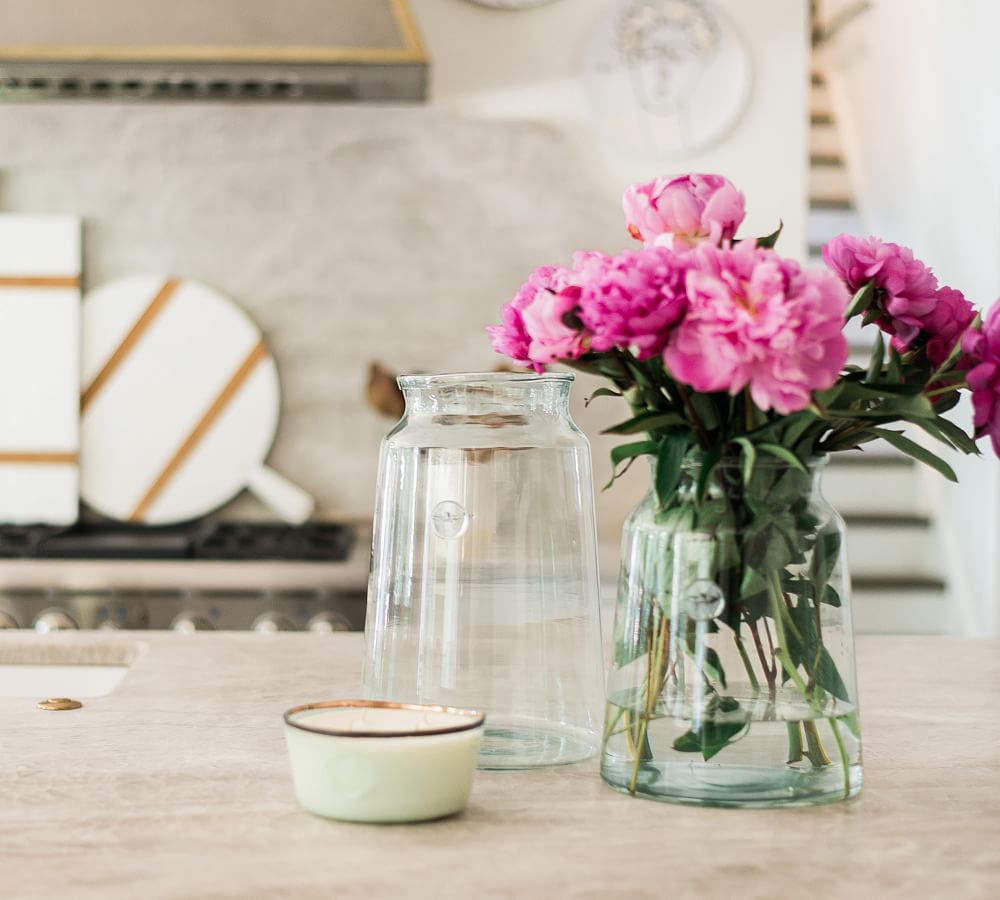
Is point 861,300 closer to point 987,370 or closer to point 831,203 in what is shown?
point 987,370

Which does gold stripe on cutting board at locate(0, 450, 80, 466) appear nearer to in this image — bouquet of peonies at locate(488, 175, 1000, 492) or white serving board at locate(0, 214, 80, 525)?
white serving board at locate(0, 214, 80, 525)

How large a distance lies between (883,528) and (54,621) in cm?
223

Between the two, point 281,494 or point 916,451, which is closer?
point 916,451

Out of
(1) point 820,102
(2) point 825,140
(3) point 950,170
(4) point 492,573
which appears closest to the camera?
(4) point 492,573

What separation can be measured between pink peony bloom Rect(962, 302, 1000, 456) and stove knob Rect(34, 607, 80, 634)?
6.32 feet

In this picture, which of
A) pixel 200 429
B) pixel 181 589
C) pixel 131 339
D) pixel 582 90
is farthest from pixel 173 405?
pixel 582 90

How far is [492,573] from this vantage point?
85cm

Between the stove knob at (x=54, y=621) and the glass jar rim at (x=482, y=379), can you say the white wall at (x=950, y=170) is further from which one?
the glass jar rim at (x=482, y=379)

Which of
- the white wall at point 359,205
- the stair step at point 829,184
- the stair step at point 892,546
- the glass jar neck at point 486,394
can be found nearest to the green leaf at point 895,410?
the glass jar neck at point 486,394

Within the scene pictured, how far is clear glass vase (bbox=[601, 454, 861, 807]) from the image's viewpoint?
0.72 m

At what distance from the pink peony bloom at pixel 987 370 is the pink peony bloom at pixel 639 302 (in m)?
0.20

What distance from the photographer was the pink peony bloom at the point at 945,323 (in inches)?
30.8

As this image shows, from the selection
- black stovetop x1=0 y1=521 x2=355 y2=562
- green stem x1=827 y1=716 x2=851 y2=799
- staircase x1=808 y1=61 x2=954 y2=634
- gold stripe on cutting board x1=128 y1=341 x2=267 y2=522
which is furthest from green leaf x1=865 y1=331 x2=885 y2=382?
staircase x1=808 y1=61 x2=954 y2=634

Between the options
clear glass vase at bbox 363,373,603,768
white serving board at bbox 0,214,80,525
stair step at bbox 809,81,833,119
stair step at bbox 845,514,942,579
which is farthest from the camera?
stair step at bbox 809,81,833,119
